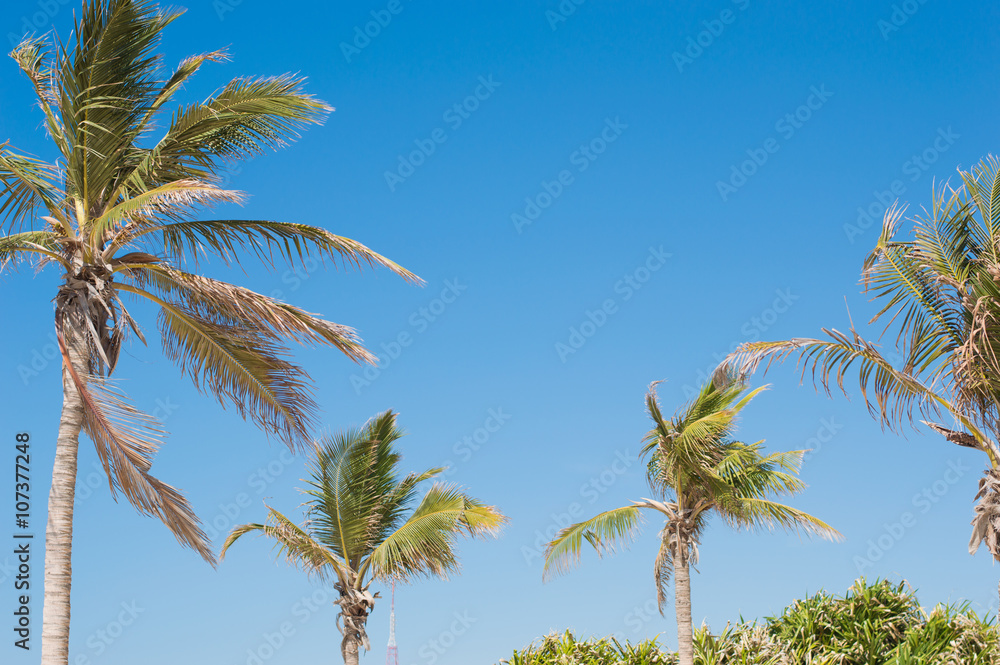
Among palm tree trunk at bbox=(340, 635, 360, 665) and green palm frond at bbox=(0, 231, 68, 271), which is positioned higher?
green palm frond at bbox=(0, 231, 68, 271)

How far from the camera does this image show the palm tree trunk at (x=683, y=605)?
17297 millimetres

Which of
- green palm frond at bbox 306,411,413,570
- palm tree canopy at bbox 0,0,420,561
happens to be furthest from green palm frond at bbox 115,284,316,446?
green palm frond at bbox 306,411,413,570

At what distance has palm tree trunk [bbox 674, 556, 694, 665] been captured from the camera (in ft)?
56.7

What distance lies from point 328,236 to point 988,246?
7.67 m

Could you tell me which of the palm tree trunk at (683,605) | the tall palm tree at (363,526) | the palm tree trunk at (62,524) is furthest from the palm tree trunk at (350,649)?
the palm tree trunk at (62,524)

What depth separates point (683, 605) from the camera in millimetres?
17359

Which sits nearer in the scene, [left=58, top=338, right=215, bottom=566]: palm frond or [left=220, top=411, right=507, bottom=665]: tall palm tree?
[left=58, top=338, right=215, bottom=566]: palm frond

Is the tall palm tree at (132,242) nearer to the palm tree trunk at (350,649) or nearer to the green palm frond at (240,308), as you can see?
the green palm frond at (240,308)

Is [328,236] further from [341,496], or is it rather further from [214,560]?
[341,496]

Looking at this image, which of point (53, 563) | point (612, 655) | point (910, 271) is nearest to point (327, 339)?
point (53, 563)

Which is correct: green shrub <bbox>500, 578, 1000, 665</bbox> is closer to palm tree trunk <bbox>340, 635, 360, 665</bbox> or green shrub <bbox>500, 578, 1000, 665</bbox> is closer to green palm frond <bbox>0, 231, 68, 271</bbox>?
palm tree trunk <bbox>340, 635, 360, 665</bbox>

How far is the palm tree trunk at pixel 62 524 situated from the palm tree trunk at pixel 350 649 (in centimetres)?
878

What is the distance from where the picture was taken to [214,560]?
923 cm

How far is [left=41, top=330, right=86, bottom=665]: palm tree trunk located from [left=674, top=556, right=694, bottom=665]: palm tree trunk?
1170 centimetres
